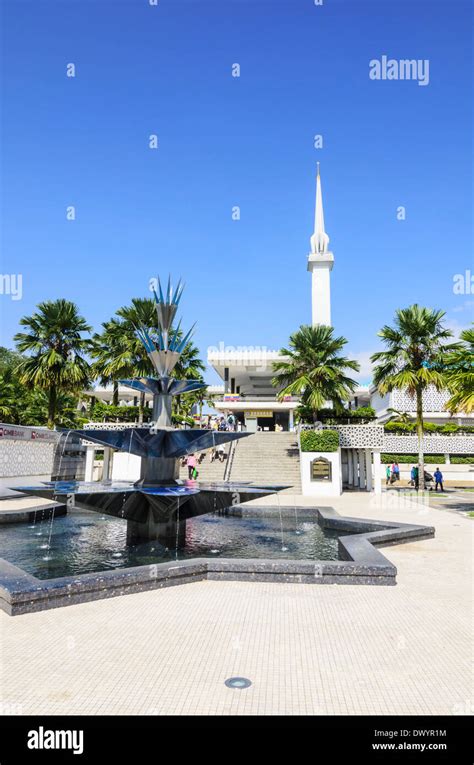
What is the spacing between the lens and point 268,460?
2870 cm

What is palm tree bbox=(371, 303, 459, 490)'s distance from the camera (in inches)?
1012

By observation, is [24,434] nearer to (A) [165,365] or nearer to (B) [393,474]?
(A) [165,365]

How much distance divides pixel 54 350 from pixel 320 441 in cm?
1498

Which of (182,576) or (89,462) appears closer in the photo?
(182,576)

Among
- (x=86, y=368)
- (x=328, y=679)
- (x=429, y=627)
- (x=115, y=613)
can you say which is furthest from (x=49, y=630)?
(x=86, y=368)

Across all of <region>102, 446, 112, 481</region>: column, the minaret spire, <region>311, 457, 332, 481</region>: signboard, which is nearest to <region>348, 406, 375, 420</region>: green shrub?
<region>311, 457, 332, 481</region>: signboard

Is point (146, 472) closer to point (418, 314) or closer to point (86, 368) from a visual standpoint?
point (86, 368)

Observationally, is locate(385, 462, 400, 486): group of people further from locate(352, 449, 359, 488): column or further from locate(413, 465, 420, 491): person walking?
locate(352, 449, 359, 488): column

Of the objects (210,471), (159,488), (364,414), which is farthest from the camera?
(364,414)

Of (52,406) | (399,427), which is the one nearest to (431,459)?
(399,427)

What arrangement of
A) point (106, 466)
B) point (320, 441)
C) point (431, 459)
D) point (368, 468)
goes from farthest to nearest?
point (431, 459) → point (106, 466) → point (368, 468) → point (320, 441)

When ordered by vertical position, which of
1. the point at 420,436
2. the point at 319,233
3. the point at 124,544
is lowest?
the point at 124,544

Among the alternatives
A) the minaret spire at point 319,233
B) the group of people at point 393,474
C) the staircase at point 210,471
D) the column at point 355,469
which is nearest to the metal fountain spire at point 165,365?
the staircase at point 210,471
